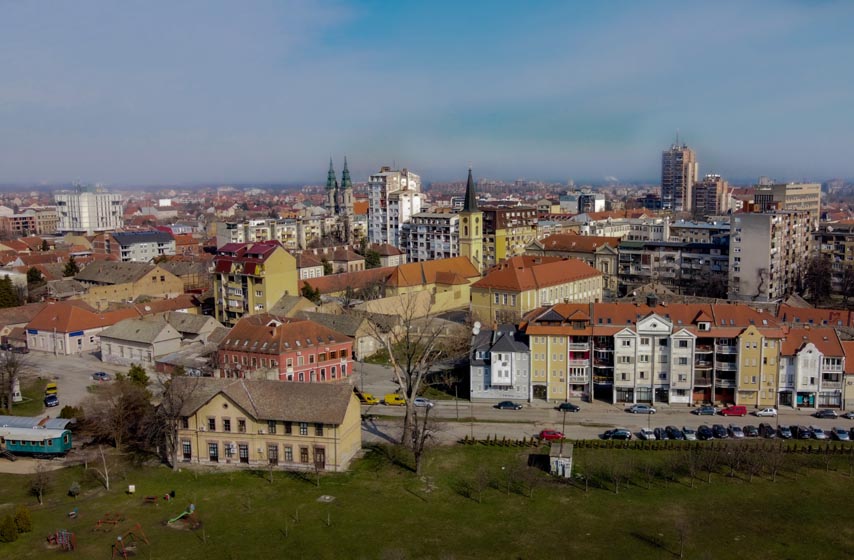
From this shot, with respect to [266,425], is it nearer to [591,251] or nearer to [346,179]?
[591,251]

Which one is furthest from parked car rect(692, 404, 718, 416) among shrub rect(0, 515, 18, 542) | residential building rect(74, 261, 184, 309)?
residential building rect(74, 261, 184, 309)

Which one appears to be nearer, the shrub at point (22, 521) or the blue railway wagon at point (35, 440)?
the shrub at point (22, 521)

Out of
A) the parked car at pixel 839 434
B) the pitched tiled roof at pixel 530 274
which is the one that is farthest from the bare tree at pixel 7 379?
the parked car at pixel 839 434

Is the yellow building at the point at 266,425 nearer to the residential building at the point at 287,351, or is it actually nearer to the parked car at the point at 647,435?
the residential building at the point at 287,351

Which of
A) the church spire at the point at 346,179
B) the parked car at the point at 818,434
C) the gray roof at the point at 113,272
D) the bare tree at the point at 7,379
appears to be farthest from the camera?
the church spire at the point at 346,179

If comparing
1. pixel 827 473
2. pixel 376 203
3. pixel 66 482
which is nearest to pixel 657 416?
pixel 827 473

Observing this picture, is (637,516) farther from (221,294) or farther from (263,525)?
(221,294)

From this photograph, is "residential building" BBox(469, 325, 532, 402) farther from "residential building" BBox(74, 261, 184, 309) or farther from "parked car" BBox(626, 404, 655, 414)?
"residential building" BBox(74, 261, 184, 309)
